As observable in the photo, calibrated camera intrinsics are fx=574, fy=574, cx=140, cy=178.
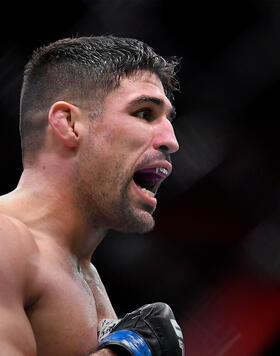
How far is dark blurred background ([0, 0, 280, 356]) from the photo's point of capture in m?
2.34

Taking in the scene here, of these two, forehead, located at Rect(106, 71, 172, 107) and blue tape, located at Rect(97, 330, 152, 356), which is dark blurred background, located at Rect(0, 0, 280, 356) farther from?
blue tape, located at Rect(97, 330, 152, 356)

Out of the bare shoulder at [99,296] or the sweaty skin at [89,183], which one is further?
the bare shoulder at [99,296]

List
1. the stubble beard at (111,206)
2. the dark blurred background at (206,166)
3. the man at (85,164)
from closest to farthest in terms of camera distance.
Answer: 1. the man at (85,164)
2. the stubble beard at (111,206)
3. the dark blurred background at (206,166)

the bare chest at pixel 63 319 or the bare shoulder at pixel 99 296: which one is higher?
the bare chest at pixel 63 319

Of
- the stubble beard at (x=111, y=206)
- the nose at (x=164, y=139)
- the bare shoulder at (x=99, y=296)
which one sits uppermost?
the nose at (x=164, y=139)

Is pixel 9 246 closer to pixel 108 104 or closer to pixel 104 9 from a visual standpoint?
pixel 108 104

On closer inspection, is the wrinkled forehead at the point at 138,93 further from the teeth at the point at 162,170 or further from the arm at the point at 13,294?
the arm at the point at 13,294

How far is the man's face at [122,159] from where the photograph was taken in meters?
1.29

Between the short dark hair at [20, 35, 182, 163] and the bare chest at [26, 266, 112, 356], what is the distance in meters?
0.35

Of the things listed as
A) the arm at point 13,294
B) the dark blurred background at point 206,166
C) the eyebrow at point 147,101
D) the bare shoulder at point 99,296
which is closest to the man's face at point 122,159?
the eyebrow at point 147,101

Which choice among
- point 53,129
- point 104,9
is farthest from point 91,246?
point 104,9

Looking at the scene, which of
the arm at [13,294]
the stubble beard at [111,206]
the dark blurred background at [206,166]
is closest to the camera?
the arm at [13,294]

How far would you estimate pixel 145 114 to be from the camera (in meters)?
1.35

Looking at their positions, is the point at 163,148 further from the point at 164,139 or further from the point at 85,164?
the point at 85,164
